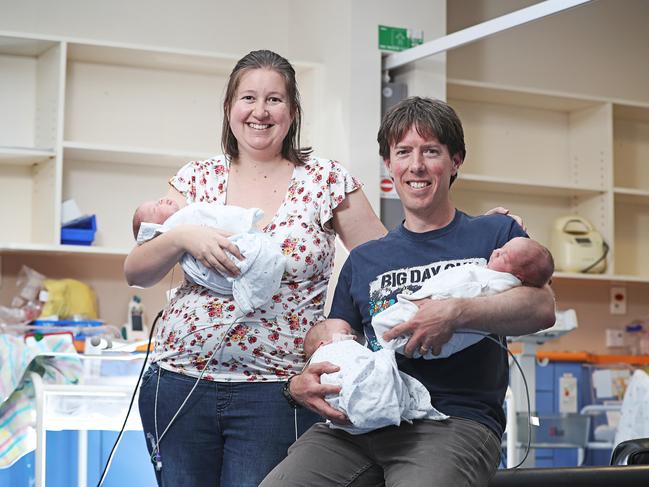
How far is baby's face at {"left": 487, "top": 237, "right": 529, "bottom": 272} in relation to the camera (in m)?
1.59

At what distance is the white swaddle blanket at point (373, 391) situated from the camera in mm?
1510

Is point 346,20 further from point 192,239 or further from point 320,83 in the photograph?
point 192,239

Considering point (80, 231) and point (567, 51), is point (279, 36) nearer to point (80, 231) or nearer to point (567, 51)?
point (80, 231)

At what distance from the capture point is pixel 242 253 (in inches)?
69.1

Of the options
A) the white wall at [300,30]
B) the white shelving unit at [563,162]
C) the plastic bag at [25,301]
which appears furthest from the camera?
the white shelving unit at [563,162]

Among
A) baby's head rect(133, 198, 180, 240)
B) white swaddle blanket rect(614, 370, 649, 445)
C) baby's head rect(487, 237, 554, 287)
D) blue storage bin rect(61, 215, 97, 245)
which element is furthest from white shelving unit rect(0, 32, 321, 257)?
baby's head rect(487, 237, 554, 287)

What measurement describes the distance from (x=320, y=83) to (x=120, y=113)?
36.5 inches

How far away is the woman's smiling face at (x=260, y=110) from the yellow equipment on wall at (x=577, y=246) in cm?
333

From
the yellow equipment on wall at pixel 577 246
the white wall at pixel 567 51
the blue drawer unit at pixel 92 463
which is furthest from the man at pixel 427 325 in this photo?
the white wall at pixel 567 51

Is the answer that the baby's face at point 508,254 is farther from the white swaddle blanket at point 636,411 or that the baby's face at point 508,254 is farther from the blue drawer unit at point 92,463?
the white swaddle blanket at point 636,411

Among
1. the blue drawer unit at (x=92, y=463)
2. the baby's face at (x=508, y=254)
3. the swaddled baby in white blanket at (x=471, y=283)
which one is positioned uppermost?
the baby's face at (x=508, y=254)

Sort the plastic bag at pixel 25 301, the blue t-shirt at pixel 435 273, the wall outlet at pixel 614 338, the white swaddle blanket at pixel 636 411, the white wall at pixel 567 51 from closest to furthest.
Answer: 1. the blue t-shirt at pixel 435 273
2. the white swaddle blanket at pixel 636 411
3. the plastic bag at pixel 25 301
4. the white wall at pixel 567 51
5. the wall outlet at pixel 614 338

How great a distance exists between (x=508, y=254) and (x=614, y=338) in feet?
13.3

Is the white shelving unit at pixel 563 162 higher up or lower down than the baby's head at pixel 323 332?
higher up
